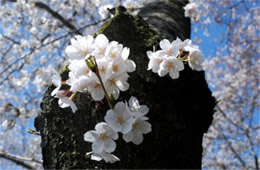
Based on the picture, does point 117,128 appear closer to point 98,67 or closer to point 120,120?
point 120,120

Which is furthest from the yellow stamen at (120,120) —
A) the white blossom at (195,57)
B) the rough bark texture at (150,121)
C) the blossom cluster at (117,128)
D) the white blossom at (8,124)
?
the white blossom at (8,124)

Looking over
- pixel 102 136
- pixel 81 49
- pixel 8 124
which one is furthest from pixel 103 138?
pixel 8 124

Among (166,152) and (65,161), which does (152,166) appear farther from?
(65,161)

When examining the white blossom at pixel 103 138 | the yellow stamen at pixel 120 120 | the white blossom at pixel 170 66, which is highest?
the white blossom at pixel 170 66

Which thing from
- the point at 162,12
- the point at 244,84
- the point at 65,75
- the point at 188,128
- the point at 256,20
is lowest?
the point at 188,128

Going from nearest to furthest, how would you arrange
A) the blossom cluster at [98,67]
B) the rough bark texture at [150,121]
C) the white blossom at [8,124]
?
1. the blossom cluster at [98,67]
2. the rough bark texture at [150,121]
3. the white blossom at [8,124]

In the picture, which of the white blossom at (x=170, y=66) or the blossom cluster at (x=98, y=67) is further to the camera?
the white blossom at (x=170, y=66)

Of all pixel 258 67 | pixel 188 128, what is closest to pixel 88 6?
pixel 188 128

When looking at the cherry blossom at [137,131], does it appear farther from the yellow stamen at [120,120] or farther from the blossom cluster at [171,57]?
the blossom cluster at [171,57]

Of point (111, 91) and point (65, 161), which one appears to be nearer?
point (111, 91)
